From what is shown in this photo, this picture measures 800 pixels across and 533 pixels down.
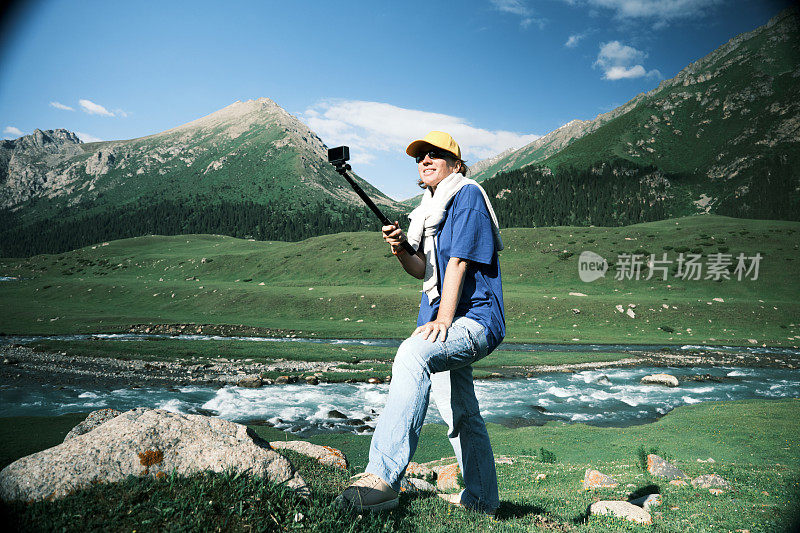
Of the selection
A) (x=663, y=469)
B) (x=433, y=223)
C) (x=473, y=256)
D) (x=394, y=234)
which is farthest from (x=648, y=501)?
(x=394, y=234)

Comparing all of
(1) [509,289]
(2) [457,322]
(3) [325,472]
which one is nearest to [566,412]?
(3) [325,472]

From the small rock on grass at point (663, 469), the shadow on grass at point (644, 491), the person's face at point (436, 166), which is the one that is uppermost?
the person's face at point (436, 166)

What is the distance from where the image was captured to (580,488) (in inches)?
390

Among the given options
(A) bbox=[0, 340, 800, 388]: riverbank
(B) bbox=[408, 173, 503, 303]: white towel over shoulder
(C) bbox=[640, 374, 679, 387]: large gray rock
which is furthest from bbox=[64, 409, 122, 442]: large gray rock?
(C) bbox=[640, 374, 679, 387]: large gray rock

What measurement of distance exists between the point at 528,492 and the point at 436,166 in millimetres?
8354

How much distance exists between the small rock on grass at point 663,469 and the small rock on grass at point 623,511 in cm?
384

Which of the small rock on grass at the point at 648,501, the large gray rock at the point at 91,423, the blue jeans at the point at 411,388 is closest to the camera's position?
the blue jeans at the point at 411,388

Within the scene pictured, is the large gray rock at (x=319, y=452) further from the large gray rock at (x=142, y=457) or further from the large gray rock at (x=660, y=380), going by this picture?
the large gray rock at (x=660, y=380)

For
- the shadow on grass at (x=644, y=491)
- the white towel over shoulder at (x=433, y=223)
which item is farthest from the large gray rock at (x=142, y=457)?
the shadow on grass at (x=644, y=491)

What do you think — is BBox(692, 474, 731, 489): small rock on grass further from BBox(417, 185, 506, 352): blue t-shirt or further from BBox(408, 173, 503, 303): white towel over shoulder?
BBox(408, 173, 503, 303): white towel over shoulder

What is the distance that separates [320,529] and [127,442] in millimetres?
2492

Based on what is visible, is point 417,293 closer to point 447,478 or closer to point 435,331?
point 447,478

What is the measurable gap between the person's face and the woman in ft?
0.04

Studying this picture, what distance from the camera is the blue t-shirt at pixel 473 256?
4.82m
